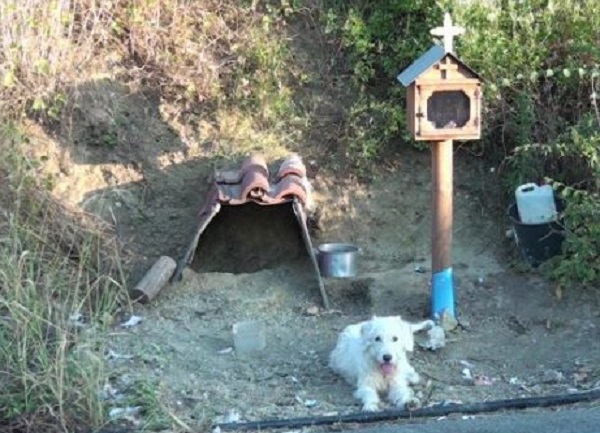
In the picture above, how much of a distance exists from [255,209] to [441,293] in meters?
1.78

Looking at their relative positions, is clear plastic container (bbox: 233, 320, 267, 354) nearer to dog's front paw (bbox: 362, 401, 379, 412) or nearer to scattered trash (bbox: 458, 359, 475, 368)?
dog's front paw (bbox: 362, 401, 379, 412)

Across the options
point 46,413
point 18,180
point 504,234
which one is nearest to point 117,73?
point 18,180

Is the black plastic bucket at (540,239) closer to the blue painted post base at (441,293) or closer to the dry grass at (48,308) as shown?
the blue painted post base at (441,293)

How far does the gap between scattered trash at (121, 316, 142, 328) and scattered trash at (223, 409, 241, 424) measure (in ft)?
4.87

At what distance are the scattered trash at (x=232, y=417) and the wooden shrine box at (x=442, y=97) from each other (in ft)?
7.14

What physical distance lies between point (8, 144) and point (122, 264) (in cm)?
119

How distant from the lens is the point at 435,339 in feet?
21.0

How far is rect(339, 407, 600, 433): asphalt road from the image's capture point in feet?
16.3

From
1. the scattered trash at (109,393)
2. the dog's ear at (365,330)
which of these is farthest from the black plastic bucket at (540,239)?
the scattered trash at (109,393)

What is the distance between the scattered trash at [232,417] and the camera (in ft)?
17.2

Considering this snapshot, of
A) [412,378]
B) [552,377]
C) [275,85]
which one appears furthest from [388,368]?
[275,85]

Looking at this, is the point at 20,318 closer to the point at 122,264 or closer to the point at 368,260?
the point at 122,264

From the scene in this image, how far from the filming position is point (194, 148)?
809 cm

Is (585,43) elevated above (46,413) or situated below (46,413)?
above
